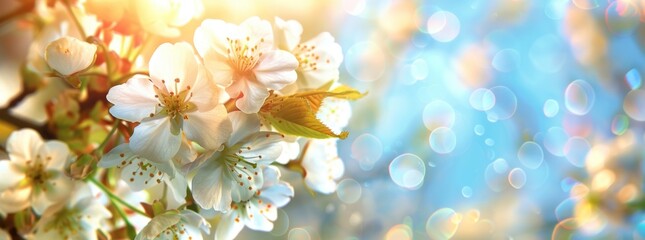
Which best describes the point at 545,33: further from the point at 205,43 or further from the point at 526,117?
the point at 205,43

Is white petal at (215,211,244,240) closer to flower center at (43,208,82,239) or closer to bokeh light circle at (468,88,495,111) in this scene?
flower center at (43,208,82,239)

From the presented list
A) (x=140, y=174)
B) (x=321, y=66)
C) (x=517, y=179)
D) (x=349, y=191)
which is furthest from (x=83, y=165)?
(x=517, y=179)

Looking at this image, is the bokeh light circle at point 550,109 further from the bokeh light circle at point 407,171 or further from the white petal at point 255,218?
the white petal at point 255,218

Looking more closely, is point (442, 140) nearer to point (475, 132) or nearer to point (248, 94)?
point (475, 132)

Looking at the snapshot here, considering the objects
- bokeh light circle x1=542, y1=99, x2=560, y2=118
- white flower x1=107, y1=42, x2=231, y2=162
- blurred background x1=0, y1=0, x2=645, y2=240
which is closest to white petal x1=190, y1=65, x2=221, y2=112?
white flower x1=107, y1=42, x2=231, y2=162

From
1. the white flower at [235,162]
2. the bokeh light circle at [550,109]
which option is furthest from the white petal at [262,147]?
the bokeh light circle at [550,109]

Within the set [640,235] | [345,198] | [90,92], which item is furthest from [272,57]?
[640,235]
